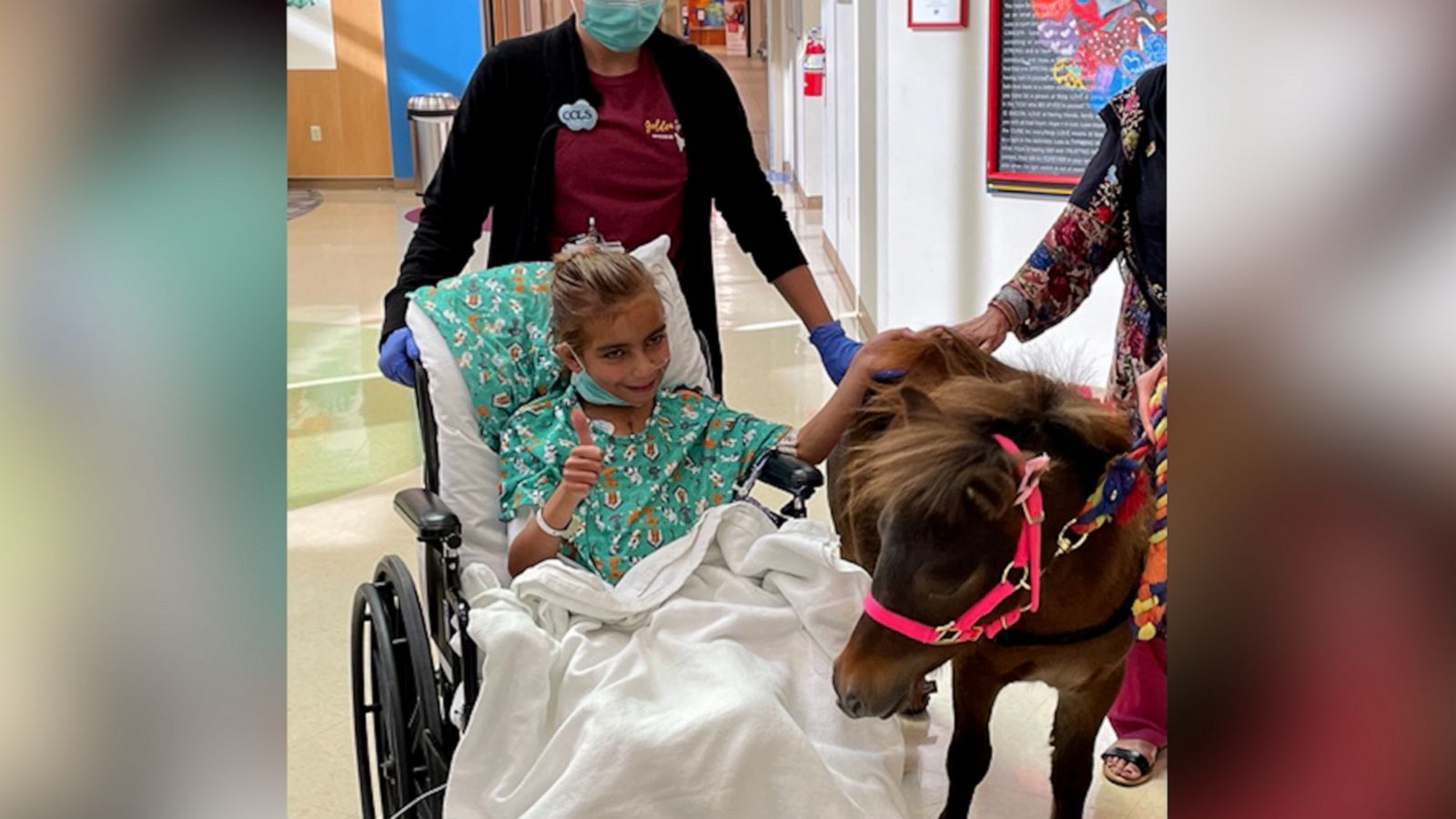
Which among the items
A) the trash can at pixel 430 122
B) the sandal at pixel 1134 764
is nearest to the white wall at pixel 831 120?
the trash can at pixel 430 122

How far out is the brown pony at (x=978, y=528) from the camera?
151cm

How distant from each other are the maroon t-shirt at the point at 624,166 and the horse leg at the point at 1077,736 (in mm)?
1054

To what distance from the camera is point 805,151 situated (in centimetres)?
944

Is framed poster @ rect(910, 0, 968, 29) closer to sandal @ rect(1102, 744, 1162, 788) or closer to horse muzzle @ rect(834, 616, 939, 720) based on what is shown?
sandal @ rect(1102, 744, 1162, 788)

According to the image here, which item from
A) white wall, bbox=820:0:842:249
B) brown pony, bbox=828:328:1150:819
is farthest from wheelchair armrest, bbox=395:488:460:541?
white wall, bbox=820:0:842:249

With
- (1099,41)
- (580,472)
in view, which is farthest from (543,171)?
(1099,41)

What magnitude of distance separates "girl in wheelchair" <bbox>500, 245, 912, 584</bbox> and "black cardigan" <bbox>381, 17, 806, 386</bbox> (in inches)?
10.7

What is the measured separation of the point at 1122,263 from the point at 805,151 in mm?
7523

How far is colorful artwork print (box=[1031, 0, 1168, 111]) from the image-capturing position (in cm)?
376

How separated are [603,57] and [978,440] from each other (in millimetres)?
1050
